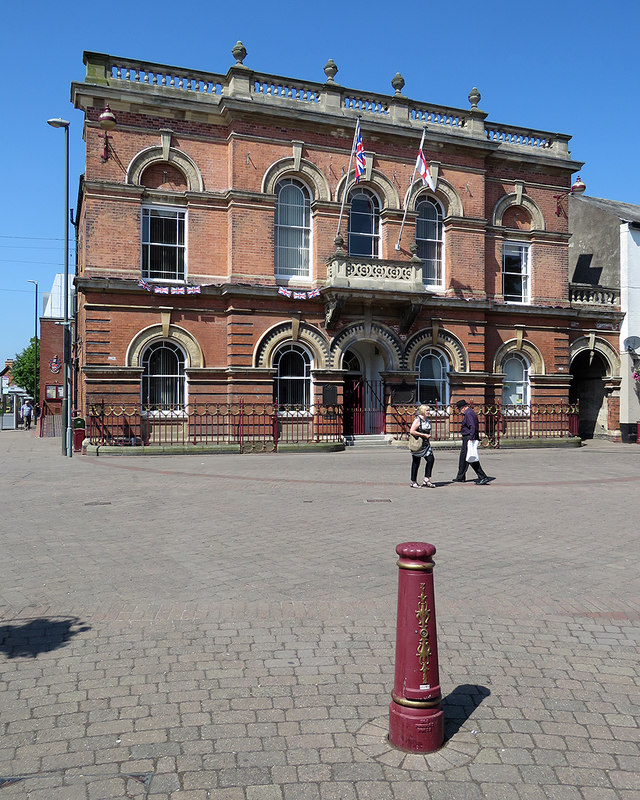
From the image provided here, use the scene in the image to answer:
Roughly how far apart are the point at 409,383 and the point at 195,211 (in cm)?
943

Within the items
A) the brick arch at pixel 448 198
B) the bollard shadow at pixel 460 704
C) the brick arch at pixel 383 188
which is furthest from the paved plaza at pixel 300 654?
the brick arch at pixel 448 198

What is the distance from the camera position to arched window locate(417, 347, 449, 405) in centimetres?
2445

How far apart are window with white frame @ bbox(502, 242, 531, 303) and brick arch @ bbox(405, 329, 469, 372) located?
136 inches

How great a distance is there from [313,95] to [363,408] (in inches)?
435

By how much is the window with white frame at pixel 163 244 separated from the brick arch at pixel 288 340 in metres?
3.47

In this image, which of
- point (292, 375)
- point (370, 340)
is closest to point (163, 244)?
point (292, 375)

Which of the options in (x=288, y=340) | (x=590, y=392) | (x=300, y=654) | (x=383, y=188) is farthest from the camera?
(x=590, y=392)

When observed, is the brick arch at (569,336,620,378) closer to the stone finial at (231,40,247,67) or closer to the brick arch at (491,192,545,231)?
the brick arch at (491,192,545,231)

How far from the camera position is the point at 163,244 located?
2153cm

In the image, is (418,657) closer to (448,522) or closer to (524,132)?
(448,522)

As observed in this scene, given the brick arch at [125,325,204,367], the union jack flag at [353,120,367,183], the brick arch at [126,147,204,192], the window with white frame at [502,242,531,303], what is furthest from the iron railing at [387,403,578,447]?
Result: the brick arch at [126,147,204,192]

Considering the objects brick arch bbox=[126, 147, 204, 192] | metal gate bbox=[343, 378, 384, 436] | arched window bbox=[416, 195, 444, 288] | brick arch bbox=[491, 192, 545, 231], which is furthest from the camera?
brick arch bbox=[491, 192, 545, 231]

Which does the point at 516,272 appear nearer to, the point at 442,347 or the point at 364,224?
the point at 442,347

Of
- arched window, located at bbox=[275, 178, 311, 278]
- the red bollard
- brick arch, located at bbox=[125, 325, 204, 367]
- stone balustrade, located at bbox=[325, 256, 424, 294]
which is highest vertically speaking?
arched window, located at bbox=[275, 178, 311, 278]
